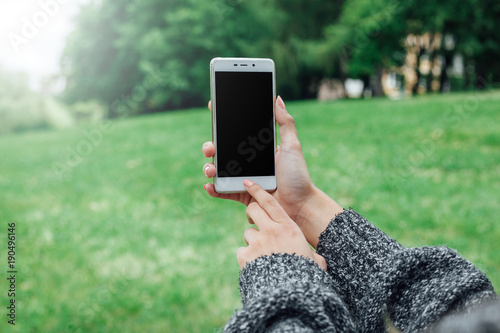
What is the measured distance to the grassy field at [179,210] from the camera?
4199 millimetres

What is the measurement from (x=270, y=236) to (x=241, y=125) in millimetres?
623

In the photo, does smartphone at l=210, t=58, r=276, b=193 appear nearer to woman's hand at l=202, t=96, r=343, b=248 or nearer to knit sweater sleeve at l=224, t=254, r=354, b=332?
woman's hand at l=202, t=96, r=343, b=248

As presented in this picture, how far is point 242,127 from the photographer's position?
1973 millimetres

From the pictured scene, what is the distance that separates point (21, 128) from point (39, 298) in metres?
13.7

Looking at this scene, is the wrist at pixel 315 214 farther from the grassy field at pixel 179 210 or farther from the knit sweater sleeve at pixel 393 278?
the grassy field at pixel 179 210

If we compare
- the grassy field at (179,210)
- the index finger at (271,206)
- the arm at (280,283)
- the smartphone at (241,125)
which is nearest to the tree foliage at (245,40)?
the grassy field at (179,210)

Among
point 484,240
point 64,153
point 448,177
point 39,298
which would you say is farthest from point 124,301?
point 64,153

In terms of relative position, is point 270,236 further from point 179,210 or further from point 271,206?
point 179,210

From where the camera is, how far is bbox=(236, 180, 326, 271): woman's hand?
4.83 ft

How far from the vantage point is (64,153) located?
33.4 ft

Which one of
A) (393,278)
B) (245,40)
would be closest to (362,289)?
(393,278)

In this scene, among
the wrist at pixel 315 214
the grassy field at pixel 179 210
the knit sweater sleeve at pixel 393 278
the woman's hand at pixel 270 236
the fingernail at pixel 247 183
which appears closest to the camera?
the knit sweater sleeve at pixel 393 278

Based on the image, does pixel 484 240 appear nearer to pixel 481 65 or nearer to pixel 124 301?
pixel 124 301

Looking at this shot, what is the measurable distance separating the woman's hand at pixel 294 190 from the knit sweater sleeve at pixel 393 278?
0.14 meters
